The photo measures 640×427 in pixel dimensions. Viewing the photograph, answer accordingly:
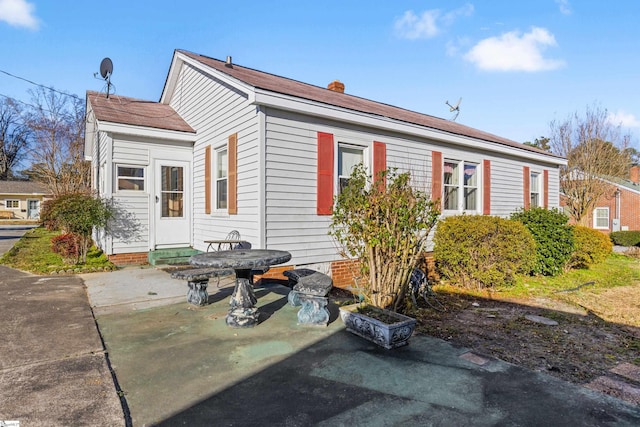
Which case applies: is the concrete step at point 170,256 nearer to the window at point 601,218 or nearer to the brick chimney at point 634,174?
the window at point 601,218

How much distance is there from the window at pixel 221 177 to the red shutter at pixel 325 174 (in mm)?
2101

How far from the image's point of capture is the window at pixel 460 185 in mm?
9562

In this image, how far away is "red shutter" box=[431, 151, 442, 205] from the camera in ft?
29.2

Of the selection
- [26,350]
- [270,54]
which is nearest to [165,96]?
[270,54]

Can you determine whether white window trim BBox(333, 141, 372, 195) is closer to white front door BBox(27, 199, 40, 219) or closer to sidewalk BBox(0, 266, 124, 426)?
sidewalk BBox(0, 266, 124, 426)

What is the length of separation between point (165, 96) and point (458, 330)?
10.4m

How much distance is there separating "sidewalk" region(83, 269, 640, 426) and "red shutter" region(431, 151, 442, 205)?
18.8ft

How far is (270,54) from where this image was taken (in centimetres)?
1149

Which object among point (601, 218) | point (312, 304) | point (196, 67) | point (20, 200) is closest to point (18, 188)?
point (20, 200)

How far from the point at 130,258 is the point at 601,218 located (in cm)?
2786

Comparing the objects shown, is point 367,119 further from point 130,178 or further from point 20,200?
point 20,200

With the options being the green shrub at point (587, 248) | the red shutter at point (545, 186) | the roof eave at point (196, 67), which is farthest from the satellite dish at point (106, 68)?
the red shutter at point (545, 186)

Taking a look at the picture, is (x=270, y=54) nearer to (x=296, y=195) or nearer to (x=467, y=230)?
(x=296, y=195)

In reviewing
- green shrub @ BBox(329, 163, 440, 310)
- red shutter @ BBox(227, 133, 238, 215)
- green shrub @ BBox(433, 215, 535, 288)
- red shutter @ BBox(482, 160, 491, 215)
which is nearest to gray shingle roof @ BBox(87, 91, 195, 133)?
red shutter @ BBox(227, 133, 238, 215)
